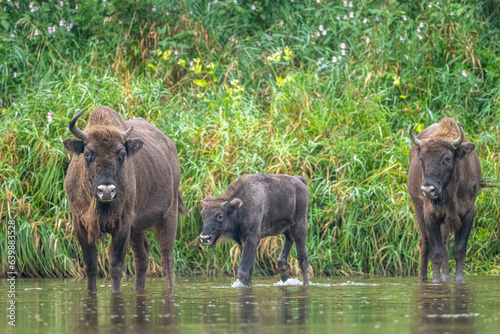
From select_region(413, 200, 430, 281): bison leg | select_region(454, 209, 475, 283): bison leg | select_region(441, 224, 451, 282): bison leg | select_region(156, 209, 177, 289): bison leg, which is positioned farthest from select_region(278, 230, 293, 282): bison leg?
select_region(454, 209, 475, 283): bison leg

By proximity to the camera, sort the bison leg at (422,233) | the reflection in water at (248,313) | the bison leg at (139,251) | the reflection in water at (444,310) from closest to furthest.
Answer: the reflection in water at (444,310) → the reflection in water at (248,313) → the bison leg at (139,251) → the bison leg at (422,233)

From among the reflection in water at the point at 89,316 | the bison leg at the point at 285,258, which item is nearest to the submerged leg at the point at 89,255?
the reflection in water at the point at 89,316

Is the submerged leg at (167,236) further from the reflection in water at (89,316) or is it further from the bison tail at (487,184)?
the bison tail at (487,184)

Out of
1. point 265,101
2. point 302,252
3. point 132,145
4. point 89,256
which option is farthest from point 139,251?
point 265,101

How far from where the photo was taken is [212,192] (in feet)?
44.0

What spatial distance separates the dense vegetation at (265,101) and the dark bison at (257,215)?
1088mm

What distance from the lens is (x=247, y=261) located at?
10.8 metres

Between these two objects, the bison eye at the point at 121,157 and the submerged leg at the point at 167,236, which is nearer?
the bison eye at the point at 121,157

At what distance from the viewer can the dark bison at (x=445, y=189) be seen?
36.3ft

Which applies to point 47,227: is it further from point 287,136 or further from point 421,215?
point 421,215

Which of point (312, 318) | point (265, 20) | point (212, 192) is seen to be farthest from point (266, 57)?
point (312, 318)

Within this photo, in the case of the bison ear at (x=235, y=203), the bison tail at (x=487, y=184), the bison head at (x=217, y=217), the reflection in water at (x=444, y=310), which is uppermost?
the bison tail at (x=487, y=184)

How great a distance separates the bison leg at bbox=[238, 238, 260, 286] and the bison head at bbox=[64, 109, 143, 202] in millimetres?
2266

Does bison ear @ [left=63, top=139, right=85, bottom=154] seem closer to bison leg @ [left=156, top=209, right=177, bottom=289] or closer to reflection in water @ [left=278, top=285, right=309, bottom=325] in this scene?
bison leg @ [left=156, top=209, right=177, bottom=289]
